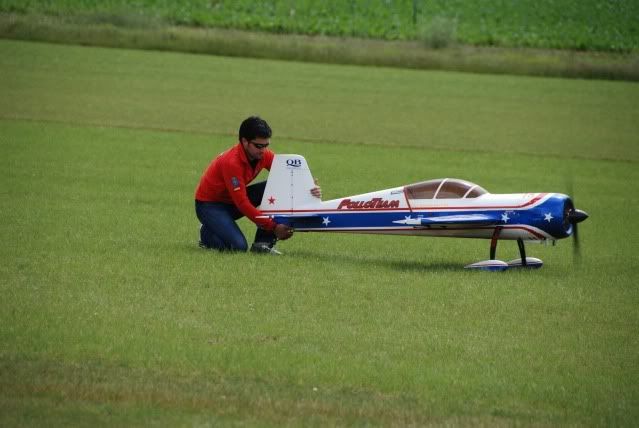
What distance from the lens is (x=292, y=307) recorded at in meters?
11.3

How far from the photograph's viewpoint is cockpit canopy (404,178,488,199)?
13.8 meters

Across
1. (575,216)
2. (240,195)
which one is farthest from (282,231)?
(575,216)

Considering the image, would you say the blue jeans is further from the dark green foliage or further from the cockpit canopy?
the dark green foliage

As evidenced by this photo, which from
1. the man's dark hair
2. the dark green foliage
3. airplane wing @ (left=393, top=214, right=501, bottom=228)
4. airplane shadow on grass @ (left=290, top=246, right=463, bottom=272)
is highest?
the man's dark hair

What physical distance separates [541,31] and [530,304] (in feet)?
170

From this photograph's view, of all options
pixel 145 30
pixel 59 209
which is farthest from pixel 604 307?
pixel 145 30

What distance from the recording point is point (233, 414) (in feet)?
26.1

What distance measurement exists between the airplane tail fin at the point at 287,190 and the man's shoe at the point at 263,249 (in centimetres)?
46

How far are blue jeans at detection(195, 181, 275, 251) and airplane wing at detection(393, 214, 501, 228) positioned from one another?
6.17 ft

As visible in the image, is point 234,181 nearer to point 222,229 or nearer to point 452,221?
point 222,229

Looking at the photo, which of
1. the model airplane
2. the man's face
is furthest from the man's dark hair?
the model airplane

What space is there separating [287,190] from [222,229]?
0.96 m

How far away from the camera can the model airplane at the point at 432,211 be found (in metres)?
13.5

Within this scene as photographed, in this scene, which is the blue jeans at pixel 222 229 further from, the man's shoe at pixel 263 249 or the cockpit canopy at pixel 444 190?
the cockpit canopy at pixel 444 190
